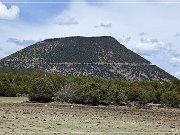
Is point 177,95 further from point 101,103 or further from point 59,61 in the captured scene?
point 59,61

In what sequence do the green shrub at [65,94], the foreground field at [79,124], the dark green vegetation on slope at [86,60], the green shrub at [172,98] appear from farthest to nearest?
the dark green vegetation on slope at [86,60] < the green shrub at [65,94] < the green shrub at [172,98] < the foreground field at [79,124]

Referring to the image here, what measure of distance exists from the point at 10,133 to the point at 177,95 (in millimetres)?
49975

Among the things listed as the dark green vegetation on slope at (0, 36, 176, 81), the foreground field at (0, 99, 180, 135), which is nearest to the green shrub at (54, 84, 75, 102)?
the foreground field at (0, 99, 180, 135)

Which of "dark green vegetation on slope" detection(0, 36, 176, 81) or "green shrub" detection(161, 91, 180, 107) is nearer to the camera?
→ "green shrub" detection(161, 91, 180, 107)

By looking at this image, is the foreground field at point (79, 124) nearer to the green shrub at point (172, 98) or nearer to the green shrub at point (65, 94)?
the green shrub at point (65, 94)

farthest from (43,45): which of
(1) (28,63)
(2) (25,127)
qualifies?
(2) (25,127)

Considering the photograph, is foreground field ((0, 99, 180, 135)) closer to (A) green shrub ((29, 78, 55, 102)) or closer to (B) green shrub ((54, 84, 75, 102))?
(A) green shrub ((29, 78, 55, 102))

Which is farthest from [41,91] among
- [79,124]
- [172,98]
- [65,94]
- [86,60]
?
[86,60]

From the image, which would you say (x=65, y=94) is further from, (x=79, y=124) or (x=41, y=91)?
(x=79, y=124)

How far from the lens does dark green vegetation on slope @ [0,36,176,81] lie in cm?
16969

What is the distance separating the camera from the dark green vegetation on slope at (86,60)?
169688mm

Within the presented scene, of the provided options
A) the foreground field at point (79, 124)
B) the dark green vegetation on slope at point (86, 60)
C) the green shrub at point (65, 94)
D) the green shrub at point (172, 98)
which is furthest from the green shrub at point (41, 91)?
the dark green vegetation on slope at point (86, 60)

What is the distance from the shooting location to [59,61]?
559 feet

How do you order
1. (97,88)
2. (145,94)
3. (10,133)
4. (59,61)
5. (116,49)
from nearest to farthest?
(10,133)
(97,88)
(145,94)
(59,61)
(116,49)
